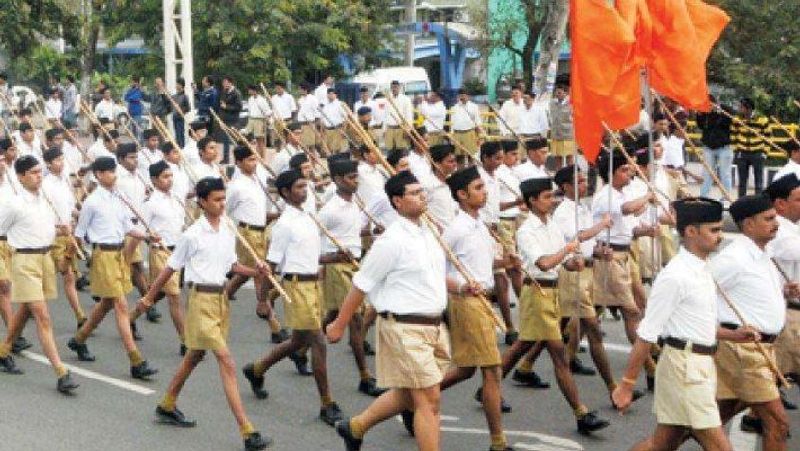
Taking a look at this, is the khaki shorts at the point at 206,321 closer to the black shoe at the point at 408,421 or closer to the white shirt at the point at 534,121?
the black shoe at the point at 408,421

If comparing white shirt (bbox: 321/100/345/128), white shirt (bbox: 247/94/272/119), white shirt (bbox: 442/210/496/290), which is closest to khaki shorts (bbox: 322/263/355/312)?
white shirt (bbox: 442/210/496/290)

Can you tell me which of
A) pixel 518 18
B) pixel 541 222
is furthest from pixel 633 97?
pixel 518 18

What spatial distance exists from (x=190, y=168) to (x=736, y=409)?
8645 millimetres

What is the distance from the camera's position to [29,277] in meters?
Answer: 11.2

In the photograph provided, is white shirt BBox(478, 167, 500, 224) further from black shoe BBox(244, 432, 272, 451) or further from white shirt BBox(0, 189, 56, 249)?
black shoe BBox(244, 432, 272, 451)

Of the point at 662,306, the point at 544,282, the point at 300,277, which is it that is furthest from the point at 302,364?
the point at 662,306

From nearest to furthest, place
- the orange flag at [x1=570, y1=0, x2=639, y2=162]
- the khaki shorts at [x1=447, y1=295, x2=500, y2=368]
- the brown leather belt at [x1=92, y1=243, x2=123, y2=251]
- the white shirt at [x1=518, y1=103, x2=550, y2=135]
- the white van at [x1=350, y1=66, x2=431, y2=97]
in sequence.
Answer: the khaki shorts at [x1=447, y1=295, x2=500, y2=368] → the orange flag at [x1=570, y1=0, x2=639, y2=162] → the brown leather belt at [x1=92, y1=243, x2=123, y2=251] → the white shirt at [x1=518, y1=103, x2=550, y2=135] → the white van at [x1=350, y1=66, x2=431, y2=97]

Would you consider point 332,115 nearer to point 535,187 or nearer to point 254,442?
point 535,187

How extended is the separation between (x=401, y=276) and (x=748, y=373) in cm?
203

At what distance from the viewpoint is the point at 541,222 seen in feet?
32.4

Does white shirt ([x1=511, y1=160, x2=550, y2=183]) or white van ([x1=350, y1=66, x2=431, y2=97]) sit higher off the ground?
white shirt ([x1=511, y1=160, x2=550, y2=183])

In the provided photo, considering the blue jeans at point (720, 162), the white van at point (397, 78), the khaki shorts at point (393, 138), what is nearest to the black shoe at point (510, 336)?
the blue jeans at point (720, 162)

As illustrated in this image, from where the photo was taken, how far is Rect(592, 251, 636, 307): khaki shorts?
10953mm

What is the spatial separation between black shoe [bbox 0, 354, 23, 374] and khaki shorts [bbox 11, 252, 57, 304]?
1.74 feet
